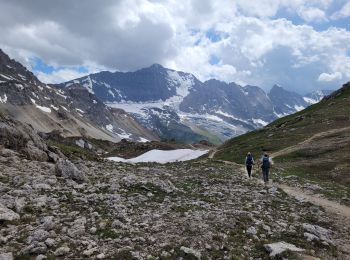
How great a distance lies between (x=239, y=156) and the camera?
7875 cm

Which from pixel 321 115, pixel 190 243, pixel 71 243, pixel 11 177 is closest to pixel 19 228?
pixel 71 243

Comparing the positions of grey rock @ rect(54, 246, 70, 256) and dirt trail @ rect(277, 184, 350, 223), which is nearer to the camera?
grey rock @ rect(54, 246, 70, 256)

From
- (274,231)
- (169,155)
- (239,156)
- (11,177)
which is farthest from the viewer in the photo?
(169,155)

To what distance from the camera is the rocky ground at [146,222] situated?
52.7 feet

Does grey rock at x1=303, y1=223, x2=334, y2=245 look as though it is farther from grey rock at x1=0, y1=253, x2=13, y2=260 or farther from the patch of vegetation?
grey rock at x1=0, y1=253, x2=13, y2=260

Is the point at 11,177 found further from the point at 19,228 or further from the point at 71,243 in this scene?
the point at 71,243

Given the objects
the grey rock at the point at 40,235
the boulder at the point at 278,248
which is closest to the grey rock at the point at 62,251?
the grey rock at the point at 40,235

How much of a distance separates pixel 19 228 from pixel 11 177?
9.90 meters

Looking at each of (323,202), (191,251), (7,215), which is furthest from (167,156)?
(191,251)

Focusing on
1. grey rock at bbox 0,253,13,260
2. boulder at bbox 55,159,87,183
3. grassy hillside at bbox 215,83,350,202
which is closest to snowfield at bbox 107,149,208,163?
grassy hillside at bbox 215,83,350,202

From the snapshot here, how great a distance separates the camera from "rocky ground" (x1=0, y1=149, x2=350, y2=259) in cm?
1608

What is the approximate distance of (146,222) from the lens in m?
19.3

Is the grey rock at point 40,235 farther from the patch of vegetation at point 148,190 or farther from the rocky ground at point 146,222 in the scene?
the patch of vegetation at point 148,190

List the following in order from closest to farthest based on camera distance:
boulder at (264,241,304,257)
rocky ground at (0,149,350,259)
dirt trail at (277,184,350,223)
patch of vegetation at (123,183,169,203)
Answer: rocky ground at (0,149,350,259)
boulder at (264,241,304,257)
patch of vegetation at (123,183,169,203)
dirt trail at (277,184,350,223)
